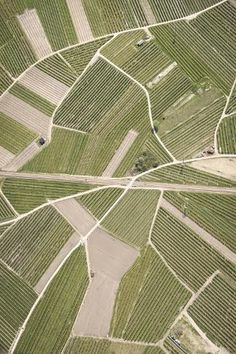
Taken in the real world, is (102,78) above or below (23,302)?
above

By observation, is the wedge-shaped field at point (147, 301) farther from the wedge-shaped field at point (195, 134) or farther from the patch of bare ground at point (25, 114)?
the patch of bare ground at point (25, 114)

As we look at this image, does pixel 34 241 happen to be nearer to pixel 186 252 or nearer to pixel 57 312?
pixel 57 312

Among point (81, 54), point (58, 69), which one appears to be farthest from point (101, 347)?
point (81, 54)

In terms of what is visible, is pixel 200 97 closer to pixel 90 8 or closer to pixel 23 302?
pixel 90 8

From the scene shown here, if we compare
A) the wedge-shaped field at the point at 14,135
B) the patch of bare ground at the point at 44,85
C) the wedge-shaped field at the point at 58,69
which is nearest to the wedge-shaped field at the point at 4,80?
the patch of bare ground at the point at 44,85

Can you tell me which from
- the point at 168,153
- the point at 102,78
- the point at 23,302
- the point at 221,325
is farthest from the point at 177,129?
the point at 23,302
